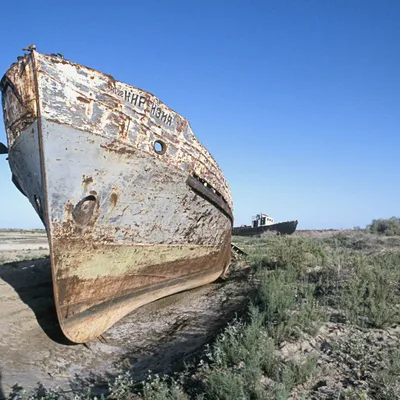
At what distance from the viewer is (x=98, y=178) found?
3.98 meters

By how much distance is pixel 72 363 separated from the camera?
384 centimetres

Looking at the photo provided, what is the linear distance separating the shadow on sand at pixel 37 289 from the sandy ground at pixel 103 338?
0.01 metres

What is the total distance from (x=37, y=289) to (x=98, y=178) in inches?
121

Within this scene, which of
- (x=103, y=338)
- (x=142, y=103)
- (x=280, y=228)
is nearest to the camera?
(x=142, y=103)

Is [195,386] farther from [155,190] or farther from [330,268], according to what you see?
[330,268]

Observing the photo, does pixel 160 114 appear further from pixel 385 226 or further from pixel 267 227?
pixel 267 227

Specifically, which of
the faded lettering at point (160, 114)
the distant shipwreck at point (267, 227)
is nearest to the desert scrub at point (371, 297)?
the faded lettering at point (160, 114)

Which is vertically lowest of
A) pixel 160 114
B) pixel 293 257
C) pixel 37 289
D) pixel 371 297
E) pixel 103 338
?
pixel 103 338

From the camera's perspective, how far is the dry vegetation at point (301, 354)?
247cm

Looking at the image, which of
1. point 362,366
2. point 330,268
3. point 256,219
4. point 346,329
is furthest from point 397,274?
point 256,219

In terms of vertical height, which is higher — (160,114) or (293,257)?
(160,114)

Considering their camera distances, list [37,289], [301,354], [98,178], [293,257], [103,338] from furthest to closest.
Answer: [293,257]
[37,289]
[103,338]
[98,178]
[301,354]

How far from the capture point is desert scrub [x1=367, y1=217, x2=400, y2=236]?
1586 centimetres

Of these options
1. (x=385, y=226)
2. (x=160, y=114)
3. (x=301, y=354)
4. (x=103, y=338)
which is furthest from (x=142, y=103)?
(x=385, y=226)
